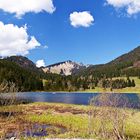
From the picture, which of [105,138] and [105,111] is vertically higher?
[105,111]

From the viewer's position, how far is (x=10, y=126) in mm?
58312

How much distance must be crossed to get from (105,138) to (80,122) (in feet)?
109

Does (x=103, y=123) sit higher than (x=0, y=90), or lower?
lower

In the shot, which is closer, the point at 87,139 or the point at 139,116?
the point at 87,139

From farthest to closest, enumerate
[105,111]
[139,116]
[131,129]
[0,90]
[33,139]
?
[139,116] < [131,129] < [105,111] < [0,90] < [33,139]

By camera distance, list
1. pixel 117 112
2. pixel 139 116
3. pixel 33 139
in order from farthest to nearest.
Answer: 1. pixel 139 116
2. pixel 117 112
3. pixel 33 139

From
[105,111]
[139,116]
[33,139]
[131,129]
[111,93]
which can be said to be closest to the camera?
[33,139]

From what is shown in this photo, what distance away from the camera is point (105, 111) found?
33750mm

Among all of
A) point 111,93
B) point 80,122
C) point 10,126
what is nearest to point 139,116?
point 80,122

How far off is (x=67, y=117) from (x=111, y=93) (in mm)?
32762

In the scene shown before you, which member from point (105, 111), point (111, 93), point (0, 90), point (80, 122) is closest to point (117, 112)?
point (105, 111)

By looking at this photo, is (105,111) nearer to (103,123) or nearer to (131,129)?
(103,123)

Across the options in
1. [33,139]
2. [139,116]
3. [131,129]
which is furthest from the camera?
[139,116]

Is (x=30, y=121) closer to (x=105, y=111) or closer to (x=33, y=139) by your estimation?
(x=105, y=111)
